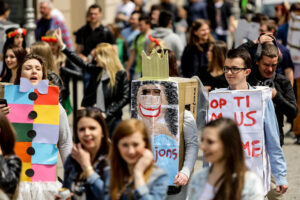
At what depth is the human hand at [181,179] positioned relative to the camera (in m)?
6.26

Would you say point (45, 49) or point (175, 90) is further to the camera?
point (45, 49)

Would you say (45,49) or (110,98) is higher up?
(45,49)

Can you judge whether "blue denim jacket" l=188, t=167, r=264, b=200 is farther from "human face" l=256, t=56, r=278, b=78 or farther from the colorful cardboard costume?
"human face" l=256, t=56, r=278, b=78

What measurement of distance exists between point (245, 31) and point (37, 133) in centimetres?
520

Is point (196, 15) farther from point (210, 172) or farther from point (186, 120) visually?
point (210, 172)

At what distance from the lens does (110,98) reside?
9.48m

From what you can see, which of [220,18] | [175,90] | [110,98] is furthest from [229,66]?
[220,18]

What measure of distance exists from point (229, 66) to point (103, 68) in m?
3.49

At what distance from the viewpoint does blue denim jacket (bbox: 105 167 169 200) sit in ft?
15.6

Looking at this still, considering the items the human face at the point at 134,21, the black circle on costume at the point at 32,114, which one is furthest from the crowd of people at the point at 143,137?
the human face at the point at 134,21

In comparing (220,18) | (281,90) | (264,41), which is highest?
(220,18)

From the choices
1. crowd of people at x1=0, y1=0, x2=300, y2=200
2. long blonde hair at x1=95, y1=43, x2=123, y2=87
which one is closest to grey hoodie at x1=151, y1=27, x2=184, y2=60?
crowd of people at x1=0, y1=0, x2=300, y2=200

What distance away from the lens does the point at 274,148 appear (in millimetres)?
6184

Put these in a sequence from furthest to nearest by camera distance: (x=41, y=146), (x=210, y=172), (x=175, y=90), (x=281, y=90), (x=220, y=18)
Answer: (x=220, y=18) < (x=281, y=90) < (x=41, y=146) < (x=175, y=90) < (x=210, y=172)
